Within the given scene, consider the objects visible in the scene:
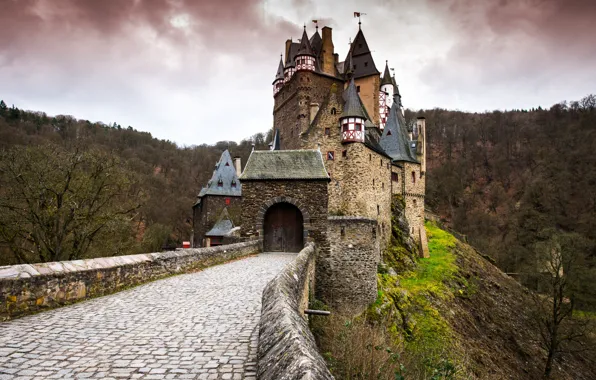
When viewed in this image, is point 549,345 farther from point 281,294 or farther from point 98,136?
point 98,136

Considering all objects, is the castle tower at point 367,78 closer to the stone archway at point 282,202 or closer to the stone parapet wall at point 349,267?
the stone parapet wall at point 349,267

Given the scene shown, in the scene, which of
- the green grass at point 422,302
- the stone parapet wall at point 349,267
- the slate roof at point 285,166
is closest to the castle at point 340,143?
the slate roof at point 285,166

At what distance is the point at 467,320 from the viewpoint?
21.7 metres

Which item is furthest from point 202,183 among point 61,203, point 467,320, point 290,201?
point 467,320

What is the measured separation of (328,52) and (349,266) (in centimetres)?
2447

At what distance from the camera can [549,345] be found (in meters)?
20.8

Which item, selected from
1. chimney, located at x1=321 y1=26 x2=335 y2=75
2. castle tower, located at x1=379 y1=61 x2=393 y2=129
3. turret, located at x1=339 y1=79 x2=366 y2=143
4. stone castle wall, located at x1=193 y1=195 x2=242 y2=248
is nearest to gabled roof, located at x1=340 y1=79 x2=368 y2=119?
turret, located at x1=339 y1=79 x2=366 y2=143

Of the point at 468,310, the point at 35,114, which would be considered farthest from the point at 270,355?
the point at 35,114

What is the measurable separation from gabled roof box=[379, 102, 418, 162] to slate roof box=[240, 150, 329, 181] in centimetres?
1730

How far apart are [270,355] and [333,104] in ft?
Answer: 84.0

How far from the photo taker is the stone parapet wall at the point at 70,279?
5438 millimetres

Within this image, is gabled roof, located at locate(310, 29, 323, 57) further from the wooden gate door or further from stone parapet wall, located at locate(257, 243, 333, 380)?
stone parapet wall, located at locate(257, 243, 333, 380)

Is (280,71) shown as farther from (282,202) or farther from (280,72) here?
(282,202)

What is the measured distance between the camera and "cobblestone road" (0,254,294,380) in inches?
144
